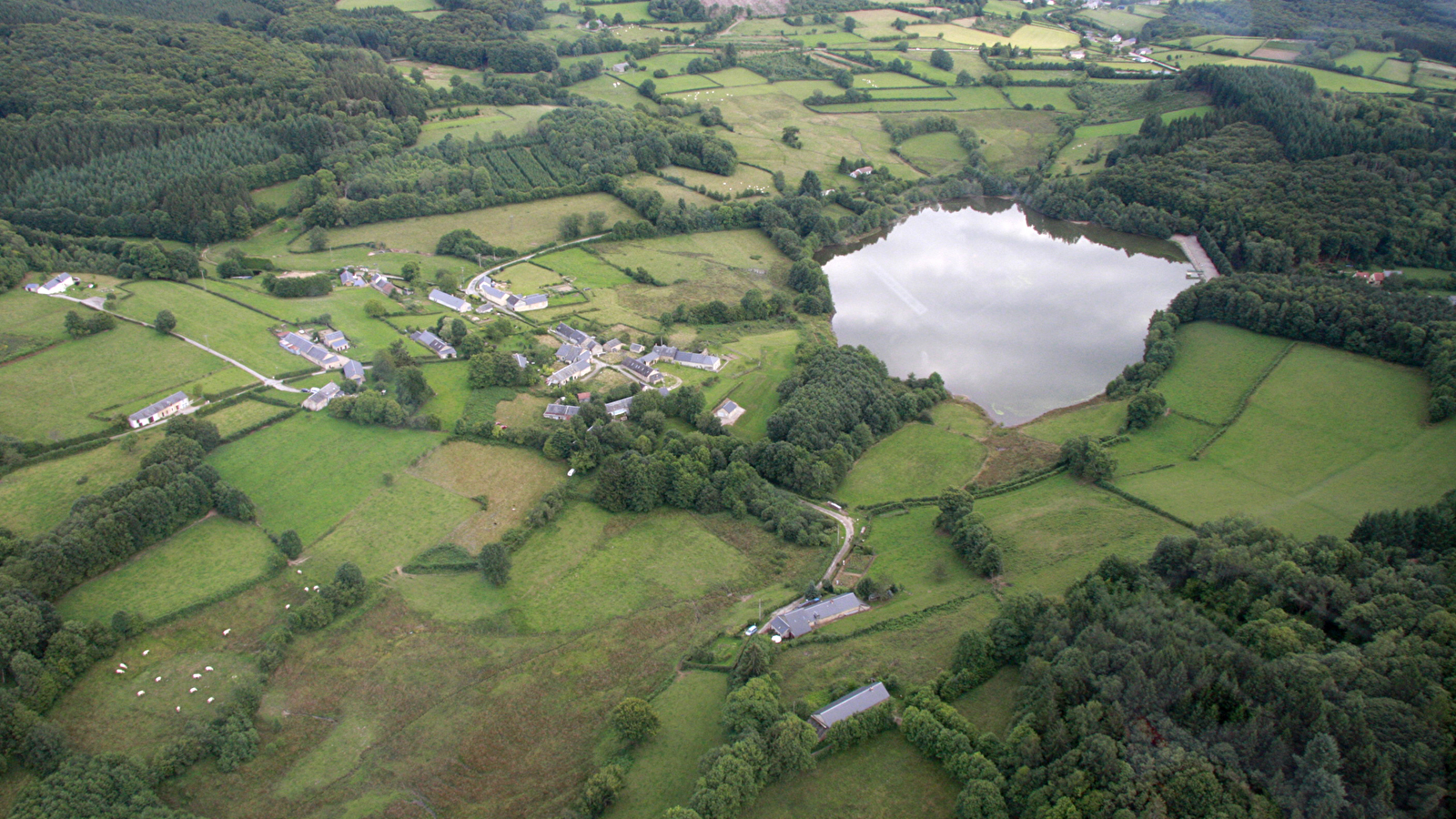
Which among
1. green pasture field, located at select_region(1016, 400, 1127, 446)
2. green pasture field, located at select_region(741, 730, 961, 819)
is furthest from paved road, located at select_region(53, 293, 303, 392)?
green pasture field, located at select_region(1016, 400, 1127, 446)

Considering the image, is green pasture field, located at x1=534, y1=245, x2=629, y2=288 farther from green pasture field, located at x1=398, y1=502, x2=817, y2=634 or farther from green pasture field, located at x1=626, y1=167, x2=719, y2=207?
green pasture field, located at x1=398, y1=502, x2=817, y2=634

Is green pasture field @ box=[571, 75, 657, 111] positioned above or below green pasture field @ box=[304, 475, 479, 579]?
above

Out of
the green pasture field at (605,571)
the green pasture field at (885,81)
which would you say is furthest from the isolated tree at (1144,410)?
the green pasture field at (885,81)

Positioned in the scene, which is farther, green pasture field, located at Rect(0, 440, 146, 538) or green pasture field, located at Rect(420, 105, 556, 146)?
green pasture field, located at Rect(420, 105, 556, 146)

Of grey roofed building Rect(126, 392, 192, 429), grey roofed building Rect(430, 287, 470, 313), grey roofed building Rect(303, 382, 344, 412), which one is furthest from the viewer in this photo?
grey roofed building Rect(430, 287, 470, 313)

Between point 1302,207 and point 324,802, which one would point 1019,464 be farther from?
point 1302,207

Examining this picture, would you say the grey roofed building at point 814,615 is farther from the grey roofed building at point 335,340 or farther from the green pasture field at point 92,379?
the green pasture field at point 92,379

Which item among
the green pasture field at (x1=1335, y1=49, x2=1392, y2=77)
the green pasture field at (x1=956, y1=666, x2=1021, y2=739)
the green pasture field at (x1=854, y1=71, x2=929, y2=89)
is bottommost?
the green pasture field at (x1=956, y1=666, x2=1021, y2=739)
